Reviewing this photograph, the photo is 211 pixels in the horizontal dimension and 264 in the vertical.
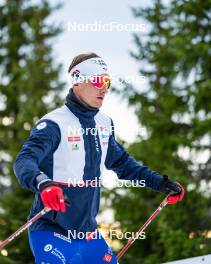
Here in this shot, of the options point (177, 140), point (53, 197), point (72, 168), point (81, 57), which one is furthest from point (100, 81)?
point (177, 140)

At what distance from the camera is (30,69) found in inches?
750

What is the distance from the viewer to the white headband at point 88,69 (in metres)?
4.43

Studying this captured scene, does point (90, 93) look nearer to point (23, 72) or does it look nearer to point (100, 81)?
point (100, 81)

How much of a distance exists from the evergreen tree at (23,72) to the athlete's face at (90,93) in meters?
11.4

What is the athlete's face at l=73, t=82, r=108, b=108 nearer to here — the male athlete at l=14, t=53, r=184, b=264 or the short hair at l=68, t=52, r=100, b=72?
the male athlete at l=14, t=53, r=184, b=264

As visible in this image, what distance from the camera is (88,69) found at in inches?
177

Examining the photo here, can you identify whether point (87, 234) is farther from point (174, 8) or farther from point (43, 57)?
point (43, 57)

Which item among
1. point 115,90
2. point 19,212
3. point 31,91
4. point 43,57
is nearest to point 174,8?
point 115,90

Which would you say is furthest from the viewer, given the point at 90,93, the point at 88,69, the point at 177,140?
the point at 177,140

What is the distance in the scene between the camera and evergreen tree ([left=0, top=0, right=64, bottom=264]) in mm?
16866

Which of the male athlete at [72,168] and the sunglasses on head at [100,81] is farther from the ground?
the sunglasses on head at [100,81]

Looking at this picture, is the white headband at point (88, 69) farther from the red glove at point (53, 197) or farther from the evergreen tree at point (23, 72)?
the evergreen tree at point (23, 72)

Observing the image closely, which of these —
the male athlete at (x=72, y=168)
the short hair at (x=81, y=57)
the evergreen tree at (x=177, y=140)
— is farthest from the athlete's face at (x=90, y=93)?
the evergreen tree at (x=177, y=140)

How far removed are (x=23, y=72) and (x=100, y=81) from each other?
15088 millimetres
